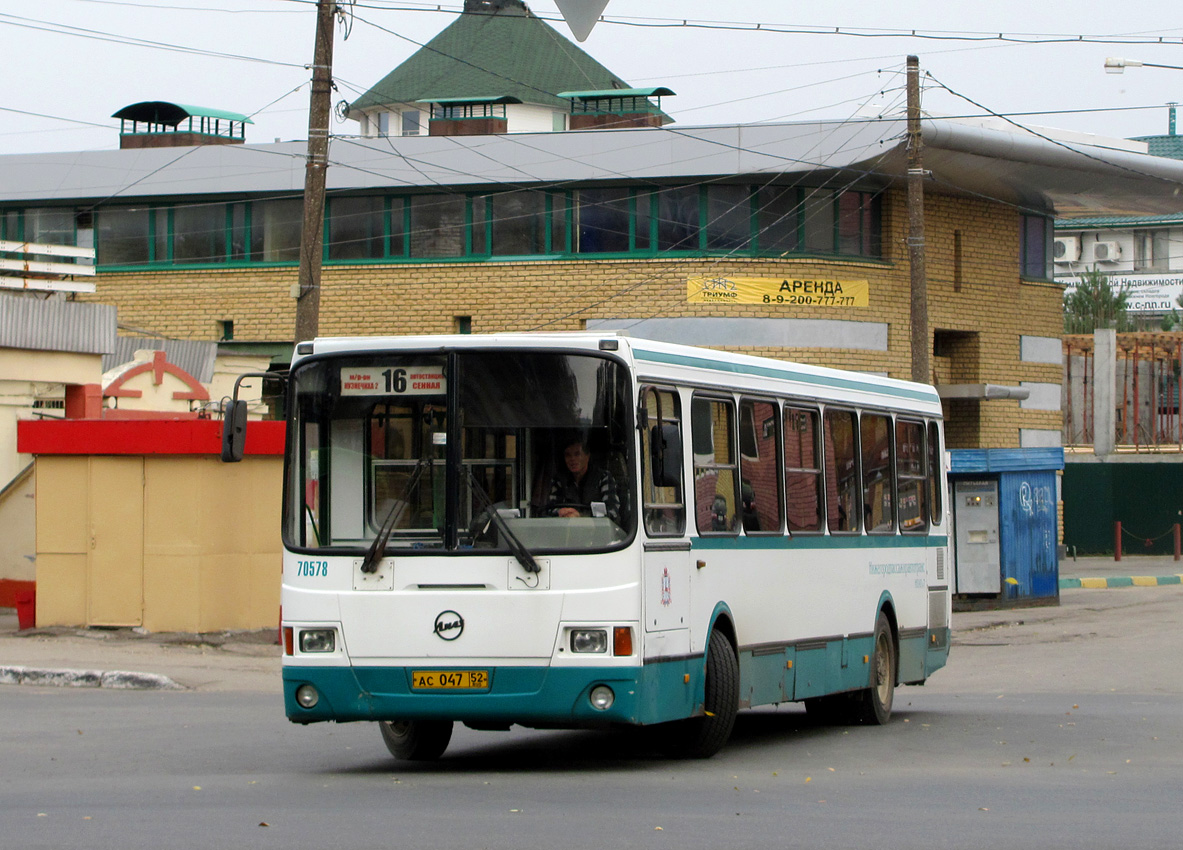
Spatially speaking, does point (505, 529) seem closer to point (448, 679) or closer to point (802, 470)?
point (448, 679)

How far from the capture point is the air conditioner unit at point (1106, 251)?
98125 millimetres

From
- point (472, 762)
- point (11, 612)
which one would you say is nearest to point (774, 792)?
point (472, 762)

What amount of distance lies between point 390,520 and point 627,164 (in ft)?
72.7

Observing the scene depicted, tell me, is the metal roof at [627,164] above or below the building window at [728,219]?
above

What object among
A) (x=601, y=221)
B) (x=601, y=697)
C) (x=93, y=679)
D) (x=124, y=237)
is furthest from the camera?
(x=124, y=237)

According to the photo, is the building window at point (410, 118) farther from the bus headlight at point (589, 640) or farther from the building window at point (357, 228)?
the bus headlight at point (589, 640)

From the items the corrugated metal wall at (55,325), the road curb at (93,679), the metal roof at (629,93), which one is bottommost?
the road curb at (93,679)

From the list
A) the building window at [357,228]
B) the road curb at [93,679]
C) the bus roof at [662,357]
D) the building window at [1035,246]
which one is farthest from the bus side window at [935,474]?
the building window at [1035,246]

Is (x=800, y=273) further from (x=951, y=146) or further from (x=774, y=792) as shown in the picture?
(x=774, y=792)

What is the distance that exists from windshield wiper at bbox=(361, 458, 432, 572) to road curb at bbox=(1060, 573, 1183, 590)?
24.6 m

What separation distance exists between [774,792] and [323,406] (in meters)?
3.41

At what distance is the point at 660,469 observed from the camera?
9.66m

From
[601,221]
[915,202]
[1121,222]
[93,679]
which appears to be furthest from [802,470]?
[1121,222]

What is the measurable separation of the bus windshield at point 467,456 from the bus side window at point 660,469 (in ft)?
0.56
